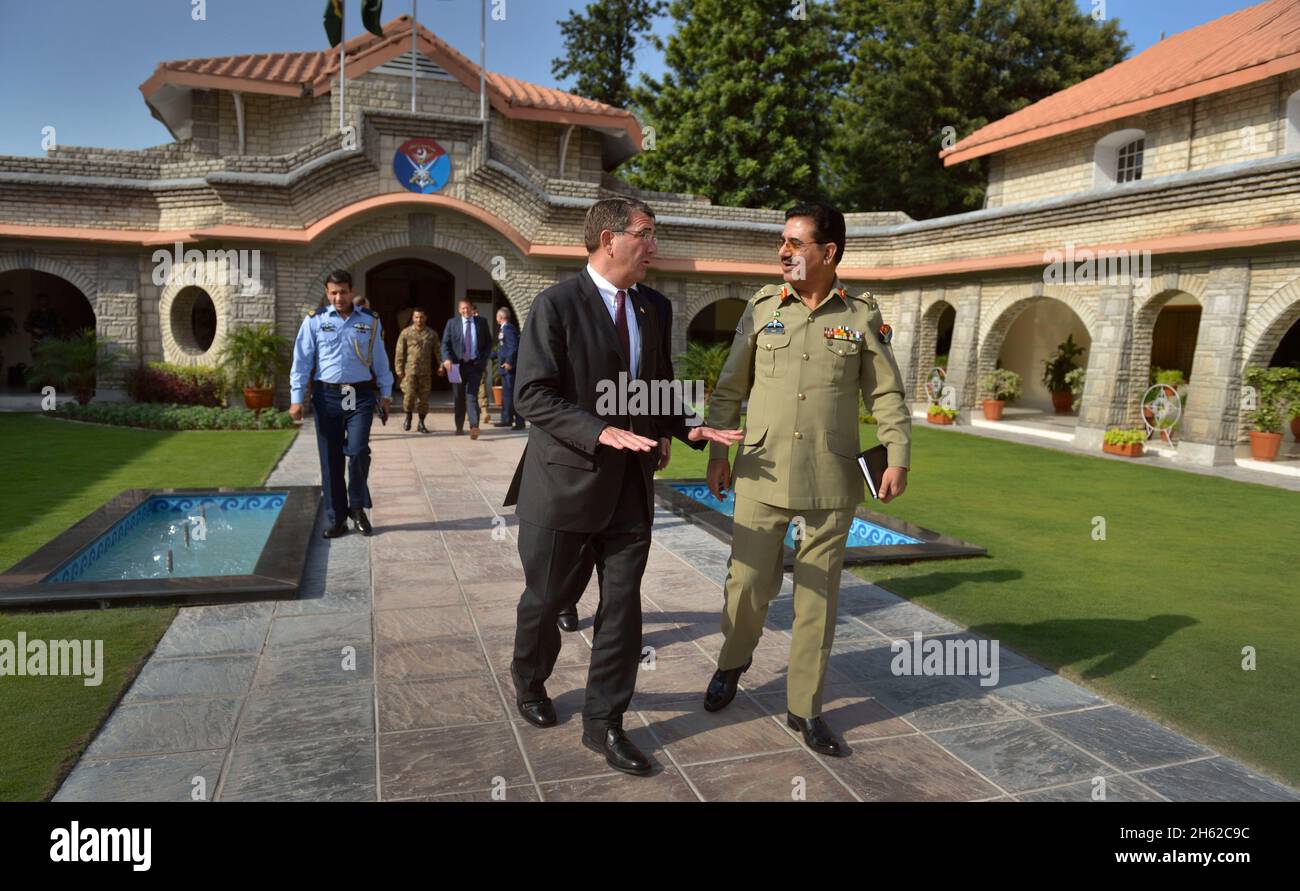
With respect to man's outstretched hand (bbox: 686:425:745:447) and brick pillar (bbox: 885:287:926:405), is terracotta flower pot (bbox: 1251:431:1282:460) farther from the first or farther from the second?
man's outstretched hand (bbox: 686:425:745:447)

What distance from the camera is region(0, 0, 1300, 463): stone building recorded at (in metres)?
14.6

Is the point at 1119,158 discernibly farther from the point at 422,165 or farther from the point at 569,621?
the point at 569,621

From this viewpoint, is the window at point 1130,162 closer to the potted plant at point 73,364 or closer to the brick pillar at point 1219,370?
the brick pillar at point 1219,370

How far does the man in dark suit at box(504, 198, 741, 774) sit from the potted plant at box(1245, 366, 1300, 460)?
44.6ft

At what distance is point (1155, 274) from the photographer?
15.1m

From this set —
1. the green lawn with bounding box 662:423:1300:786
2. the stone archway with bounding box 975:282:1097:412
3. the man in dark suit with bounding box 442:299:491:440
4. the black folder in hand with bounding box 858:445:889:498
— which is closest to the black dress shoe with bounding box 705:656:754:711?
the black folder in hand with bounding box 858:445:889:498

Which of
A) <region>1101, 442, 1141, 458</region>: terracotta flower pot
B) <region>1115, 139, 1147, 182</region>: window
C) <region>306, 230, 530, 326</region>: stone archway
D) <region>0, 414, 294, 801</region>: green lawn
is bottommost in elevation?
<region>0, 414, 294, 801</region>: green lawn

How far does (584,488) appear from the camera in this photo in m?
3.50

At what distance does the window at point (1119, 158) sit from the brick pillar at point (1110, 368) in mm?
5726

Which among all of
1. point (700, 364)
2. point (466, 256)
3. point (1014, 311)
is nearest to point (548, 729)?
point (466, 256)

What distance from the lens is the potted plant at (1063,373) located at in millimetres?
21188

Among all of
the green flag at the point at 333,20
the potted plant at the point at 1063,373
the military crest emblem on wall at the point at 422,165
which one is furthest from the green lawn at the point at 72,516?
the potted plant at the point at 1063,373

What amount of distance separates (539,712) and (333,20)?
1782 centimetres
